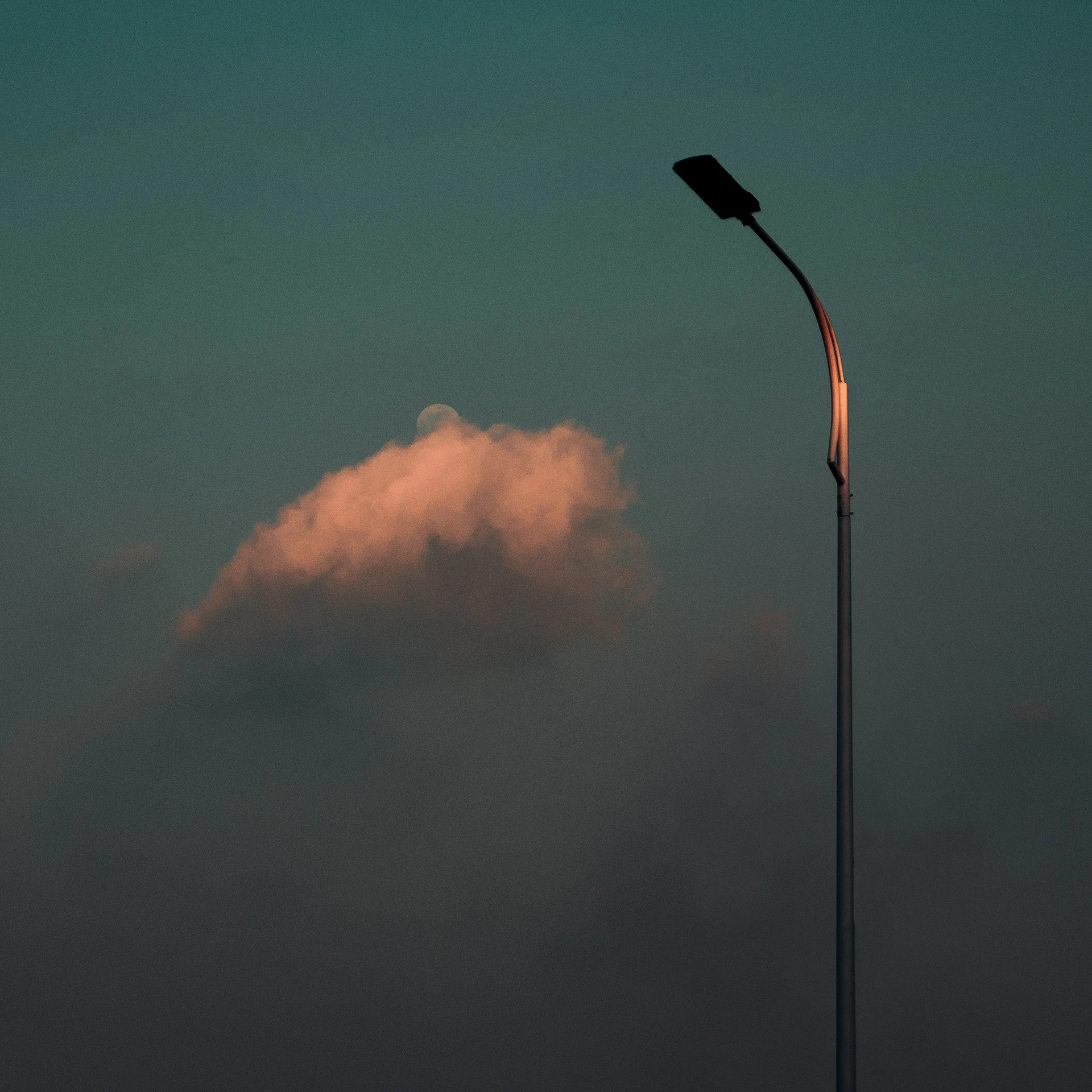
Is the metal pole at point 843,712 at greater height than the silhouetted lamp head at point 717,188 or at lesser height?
lesser

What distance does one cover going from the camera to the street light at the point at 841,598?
11297mm

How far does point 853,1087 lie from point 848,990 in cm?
80

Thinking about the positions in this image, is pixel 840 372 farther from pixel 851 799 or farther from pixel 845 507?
pixel 851 799

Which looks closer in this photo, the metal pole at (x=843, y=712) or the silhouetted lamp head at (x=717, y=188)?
the metal pole at (x=843, y=712)

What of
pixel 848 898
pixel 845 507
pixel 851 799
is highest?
pixel 845 507

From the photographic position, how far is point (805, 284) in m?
14.0

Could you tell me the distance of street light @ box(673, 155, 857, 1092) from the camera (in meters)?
11.3

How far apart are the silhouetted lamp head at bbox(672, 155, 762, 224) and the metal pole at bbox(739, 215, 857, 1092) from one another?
0.15 m

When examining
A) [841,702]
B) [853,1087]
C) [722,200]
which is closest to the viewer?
[853,1087]

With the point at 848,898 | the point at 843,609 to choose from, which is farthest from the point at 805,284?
the point at 848,898

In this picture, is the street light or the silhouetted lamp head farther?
the silhouetted lamp head

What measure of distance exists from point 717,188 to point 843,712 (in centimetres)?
544

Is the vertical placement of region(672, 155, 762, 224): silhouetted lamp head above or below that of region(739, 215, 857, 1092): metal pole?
above

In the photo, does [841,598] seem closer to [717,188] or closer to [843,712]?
[843,712]
